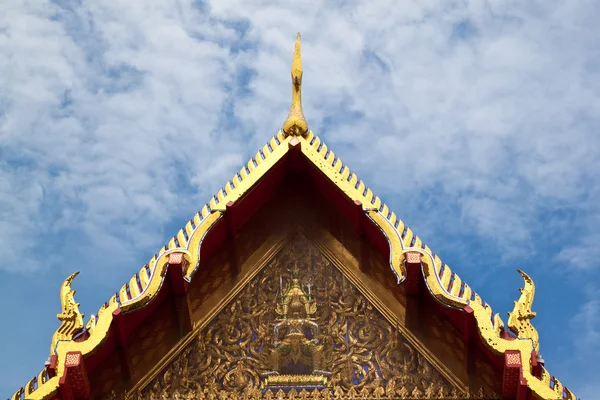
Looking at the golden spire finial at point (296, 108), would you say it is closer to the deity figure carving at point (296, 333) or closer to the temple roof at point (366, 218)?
the temple roof at point (366, 218)

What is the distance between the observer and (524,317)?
8.20 m

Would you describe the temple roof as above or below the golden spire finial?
below

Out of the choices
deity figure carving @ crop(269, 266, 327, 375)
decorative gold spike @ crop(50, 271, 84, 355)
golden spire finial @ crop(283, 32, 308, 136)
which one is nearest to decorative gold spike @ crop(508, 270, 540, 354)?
deity figure carving @ crop(269, 266, 327, 375)

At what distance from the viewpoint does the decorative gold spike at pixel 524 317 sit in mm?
8062

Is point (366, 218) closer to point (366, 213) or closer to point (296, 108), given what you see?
point (366, 213)

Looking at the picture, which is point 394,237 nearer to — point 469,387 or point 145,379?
point 469,387

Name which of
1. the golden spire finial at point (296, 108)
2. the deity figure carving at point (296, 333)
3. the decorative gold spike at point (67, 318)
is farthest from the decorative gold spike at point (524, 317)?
the decorative gold spike at point (67, 318)

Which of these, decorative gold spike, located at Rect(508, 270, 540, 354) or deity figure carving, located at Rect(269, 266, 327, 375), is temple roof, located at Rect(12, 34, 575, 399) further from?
deity figure carving, located at Rect(269, 266, 327, 375)

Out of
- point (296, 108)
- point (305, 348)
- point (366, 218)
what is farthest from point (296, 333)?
point (296, 108)

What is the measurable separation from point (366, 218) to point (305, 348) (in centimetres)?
132

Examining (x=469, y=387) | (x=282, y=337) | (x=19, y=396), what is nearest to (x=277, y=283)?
(x=282, y=337)

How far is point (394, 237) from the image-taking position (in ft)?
28.8

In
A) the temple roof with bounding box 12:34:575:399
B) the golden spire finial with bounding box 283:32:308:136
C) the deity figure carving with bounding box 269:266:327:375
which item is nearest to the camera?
the temple roof with bounding box 12:34:575:399

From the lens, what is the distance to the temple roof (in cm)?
788
